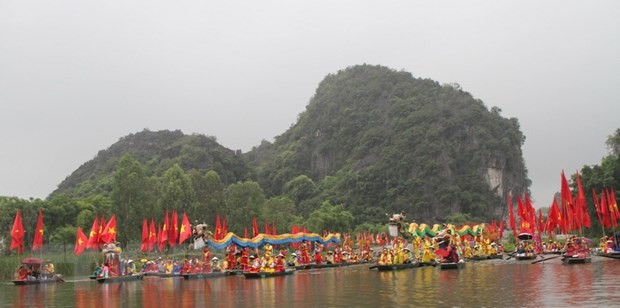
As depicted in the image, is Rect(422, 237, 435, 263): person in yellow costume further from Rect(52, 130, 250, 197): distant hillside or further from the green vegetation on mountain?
Rect(52, 130, 250, 197): distant hillside

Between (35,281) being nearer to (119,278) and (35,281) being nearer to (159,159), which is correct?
(119,278)

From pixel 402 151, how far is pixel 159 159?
52280 mm

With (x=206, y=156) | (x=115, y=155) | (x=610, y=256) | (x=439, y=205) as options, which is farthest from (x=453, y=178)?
(x=610, y=256)

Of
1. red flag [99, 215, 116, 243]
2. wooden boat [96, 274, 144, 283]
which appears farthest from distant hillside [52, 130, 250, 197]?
wooden boat [96, 274, 144, 283]

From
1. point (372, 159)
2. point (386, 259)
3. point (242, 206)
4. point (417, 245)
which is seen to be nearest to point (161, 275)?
point (386, 259)

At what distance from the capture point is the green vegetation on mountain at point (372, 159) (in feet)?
398

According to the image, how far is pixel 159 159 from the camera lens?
427ft

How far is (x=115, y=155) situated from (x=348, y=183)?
54465 millimetres

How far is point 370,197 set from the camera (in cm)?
12519

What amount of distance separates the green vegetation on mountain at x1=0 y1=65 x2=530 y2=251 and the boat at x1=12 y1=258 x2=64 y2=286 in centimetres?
4604

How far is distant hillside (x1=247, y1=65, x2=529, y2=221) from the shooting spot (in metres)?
124

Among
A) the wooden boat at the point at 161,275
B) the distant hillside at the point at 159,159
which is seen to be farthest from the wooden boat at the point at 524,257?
the distant hillside at the point at 159,159

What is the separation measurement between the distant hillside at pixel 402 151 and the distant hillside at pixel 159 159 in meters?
21.2

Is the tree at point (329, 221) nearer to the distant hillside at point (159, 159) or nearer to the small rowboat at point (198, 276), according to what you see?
the distant hillside at point (159, 159)
